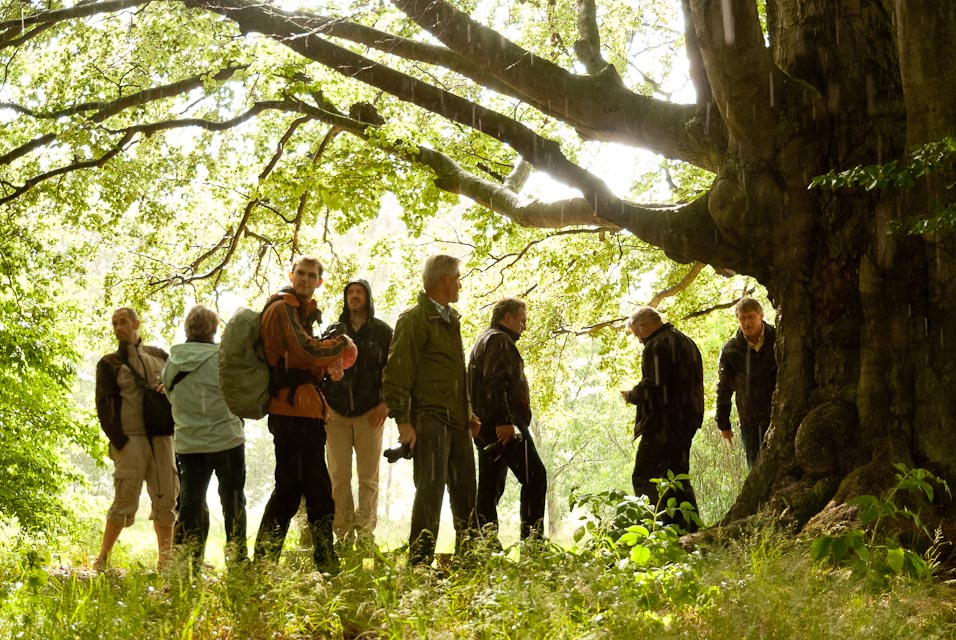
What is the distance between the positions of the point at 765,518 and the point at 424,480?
195cm

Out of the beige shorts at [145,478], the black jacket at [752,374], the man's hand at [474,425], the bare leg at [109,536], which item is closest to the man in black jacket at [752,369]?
the black jacket at [752,374]

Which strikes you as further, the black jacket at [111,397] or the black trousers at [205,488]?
the black jacket at [111,397]

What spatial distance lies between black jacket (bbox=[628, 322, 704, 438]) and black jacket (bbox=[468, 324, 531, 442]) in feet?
2.98

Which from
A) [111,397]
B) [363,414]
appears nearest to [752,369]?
[363,414]

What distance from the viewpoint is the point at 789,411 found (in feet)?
19.8

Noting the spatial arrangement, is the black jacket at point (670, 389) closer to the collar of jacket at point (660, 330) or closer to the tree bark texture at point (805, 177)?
the collar of jacket at point (660, 330)

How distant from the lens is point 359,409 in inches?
262

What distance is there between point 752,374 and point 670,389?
1.16m

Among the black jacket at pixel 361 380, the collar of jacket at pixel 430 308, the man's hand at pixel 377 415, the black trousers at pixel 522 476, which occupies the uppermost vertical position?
the collar of jacket at pixel 430 308

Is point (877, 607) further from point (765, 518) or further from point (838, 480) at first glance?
point (838, 480)

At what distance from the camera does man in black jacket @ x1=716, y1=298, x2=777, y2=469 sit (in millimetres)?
7422

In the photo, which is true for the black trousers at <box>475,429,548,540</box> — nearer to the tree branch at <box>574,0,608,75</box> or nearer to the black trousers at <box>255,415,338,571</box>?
the black trousers at <box>255,415,338,571</box>

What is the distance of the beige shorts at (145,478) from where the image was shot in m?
6.48

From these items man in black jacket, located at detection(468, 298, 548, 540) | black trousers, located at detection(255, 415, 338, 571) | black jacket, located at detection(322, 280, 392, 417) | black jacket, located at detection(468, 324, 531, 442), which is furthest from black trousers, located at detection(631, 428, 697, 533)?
black trousers, located at detection(255, 415, 338, 571)
